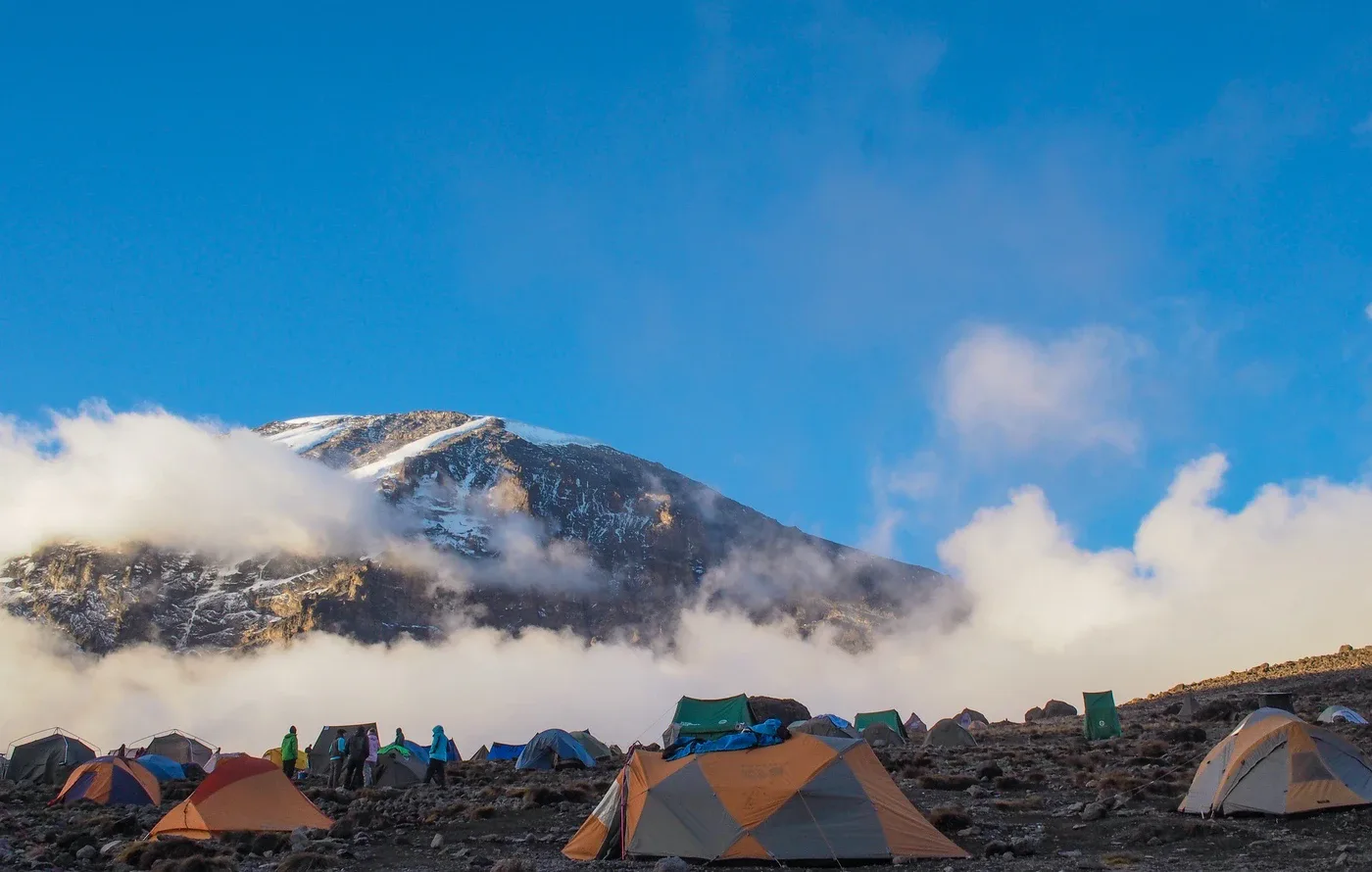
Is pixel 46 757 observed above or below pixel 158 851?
above

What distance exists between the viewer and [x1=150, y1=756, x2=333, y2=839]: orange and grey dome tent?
2030cm

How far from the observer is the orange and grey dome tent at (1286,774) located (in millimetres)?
17272

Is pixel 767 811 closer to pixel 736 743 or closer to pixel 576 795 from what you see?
pixel 736 743

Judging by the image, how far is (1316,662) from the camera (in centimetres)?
6875

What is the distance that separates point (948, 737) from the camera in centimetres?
4691

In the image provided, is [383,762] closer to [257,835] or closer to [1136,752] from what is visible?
[257,835]

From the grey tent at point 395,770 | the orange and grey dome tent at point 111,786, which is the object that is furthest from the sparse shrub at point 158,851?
the grey tent at point 395,770

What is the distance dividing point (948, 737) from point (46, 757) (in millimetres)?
39521

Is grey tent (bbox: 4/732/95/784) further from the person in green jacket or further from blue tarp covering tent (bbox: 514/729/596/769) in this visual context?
blue tarp covering tent (bbox: 514/729/596/769)

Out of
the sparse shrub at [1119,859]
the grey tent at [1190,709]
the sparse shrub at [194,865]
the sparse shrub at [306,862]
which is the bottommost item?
the sparse shrub at [1119,859]

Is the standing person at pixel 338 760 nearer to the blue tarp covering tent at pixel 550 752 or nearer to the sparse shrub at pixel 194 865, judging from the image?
the blue tarp covering tent at pixel 550 752

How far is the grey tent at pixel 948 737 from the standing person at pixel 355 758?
25919 mm

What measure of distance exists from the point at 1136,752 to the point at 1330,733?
15.1 m

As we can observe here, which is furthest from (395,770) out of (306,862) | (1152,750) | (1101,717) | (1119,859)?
(1101,717)
